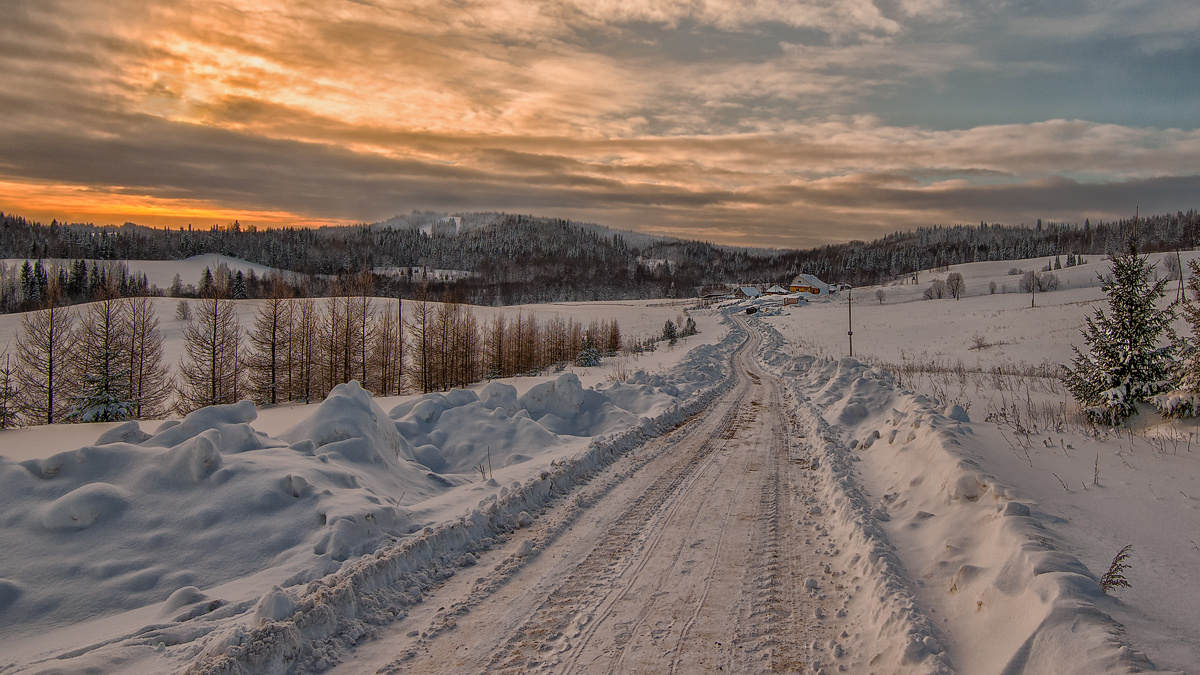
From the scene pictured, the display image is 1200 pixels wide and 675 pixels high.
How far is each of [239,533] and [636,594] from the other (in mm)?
4471

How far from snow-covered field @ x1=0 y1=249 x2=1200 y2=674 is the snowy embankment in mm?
26

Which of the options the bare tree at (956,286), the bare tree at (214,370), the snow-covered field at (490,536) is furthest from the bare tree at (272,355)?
the bare tree at (956,286)

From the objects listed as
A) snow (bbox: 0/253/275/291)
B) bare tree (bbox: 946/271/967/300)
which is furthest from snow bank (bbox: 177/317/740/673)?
snow (bbox: 0/253/275/291)

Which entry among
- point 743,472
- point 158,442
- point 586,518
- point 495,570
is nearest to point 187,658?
point 495,570

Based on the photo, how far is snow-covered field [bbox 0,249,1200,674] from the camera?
425 centimetres

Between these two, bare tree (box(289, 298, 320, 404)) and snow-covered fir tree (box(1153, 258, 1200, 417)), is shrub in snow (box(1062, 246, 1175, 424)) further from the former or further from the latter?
bare tree (box(289, 298, 320, 404))

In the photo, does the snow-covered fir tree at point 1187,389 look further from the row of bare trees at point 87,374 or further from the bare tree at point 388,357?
the bare tree at point 388,357

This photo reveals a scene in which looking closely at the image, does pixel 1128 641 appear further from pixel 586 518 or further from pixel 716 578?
pixel 586 518

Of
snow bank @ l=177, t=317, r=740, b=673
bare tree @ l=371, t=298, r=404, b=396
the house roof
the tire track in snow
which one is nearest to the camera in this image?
snow bank @ l=177, t=317, r=740, b=673

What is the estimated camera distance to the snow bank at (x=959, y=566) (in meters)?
3.85

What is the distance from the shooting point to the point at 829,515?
748cm

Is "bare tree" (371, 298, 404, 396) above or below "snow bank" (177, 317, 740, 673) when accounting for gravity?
below

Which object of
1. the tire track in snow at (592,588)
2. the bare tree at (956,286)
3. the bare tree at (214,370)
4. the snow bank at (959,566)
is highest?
the bare tree at (956,286)

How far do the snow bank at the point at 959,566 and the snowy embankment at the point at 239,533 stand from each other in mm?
4155
